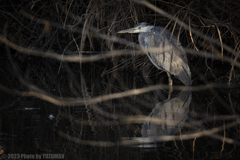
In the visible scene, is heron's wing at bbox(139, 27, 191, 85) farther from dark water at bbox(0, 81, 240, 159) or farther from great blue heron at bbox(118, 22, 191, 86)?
dark water at bbox(0, 81, 240, 159)

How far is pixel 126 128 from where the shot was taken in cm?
333

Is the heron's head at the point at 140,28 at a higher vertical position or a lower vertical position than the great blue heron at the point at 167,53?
higher

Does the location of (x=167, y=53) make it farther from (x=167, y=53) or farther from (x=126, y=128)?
(x=126, y=128)

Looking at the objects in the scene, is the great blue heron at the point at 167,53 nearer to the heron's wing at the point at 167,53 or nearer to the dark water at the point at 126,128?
the heron's wing at the point at 167,53

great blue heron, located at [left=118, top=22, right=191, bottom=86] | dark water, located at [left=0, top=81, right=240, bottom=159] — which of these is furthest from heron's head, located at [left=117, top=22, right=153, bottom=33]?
dark water, located at [left=0, top=81, right=240, bottom=159]

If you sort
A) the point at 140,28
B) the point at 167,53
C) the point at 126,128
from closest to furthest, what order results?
the point at 126,128, the point at 167,53, the point at 140,28

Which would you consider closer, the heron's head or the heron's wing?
the heron's wing

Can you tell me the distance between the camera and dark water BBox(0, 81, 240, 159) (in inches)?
104

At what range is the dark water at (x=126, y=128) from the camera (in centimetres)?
264

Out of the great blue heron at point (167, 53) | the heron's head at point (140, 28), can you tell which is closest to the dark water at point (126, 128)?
the great blue heron at point (167, 53)

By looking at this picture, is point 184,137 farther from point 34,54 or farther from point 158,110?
point 34,54

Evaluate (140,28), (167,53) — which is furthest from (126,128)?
(140,28)

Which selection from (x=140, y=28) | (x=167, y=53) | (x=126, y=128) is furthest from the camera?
(x=140, y=28)

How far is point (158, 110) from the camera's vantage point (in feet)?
13.3
